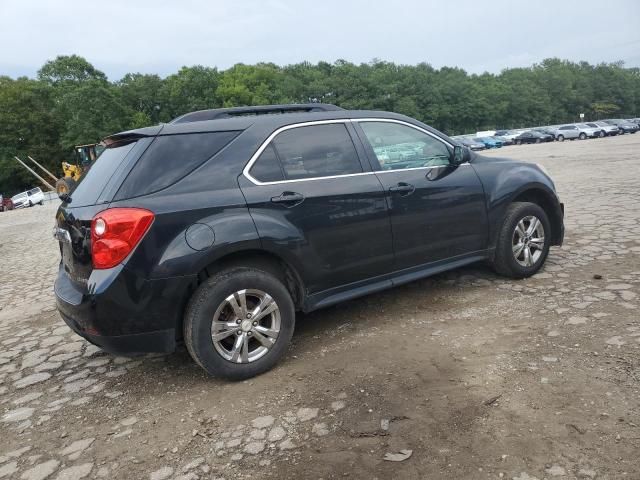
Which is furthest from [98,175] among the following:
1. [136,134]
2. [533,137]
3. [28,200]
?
[533,137]

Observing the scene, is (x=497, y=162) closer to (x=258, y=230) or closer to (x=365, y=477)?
(x=258, y=230)

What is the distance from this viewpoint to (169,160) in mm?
3277

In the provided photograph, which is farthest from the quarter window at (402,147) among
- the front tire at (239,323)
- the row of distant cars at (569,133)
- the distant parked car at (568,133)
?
the distant parked car at (568,133)

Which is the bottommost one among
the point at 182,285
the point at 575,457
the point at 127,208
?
the point at 575,457

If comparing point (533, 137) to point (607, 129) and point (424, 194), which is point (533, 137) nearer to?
point (607, 129)

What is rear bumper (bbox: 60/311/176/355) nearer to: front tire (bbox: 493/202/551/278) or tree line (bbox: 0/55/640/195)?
front tire (bbox: 493/202/551/278)

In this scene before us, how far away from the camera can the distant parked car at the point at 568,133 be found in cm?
4684

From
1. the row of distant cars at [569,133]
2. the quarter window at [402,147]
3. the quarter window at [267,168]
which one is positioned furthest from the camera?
the row of distant cars at [569,133]

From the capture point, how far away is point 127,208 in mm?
3039

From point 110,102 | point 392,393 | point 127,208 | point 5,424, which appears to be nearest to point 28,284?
point 5,424

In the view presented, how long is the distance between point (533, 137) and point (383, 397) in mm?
52591

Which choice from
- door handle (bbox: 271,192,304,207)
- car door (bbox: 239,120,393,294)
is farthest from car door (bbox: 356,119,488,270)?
door handle (bbox: 271,192,304,207)

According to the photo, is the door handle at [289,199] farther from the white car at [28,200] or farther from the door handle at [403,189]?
the white car at [28,200]

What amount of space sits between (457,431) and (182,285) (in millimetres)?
1836
